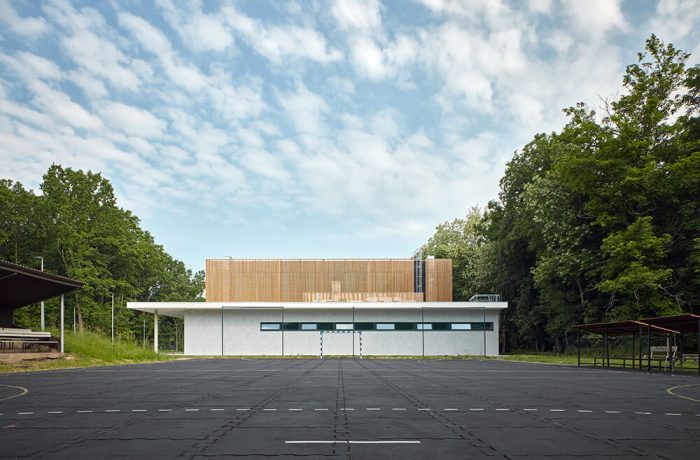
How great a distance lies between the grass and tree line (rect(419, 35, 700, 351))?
90.9 ft

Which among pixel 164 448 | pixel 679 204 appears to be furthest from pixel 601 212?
pixel 164 448

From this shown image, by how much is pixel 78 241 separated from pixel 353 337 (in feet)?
110

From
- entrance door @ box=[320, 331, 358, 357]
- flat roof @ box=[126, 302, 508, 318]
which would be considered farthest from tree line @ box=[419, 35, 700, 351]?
entrance door @ box=[320, 331, 358, 357]

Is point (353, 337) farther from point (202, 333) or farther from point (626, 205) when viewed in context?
point (626, 205)

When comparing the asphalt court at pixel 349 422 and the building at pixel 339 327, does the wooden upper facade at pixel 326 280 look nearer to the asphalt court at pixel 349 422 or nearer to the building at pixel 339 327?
the building at pixel 339 327

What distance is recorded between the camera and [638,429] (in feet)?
31.6

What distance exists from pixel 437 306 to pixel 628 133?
71.4 feet

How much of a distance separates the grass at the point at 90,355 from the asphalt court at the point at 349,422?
1458cm

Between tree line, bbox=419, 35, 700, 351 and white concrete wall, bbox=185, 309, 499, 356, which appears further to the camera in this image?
white concrete wall, bbox=185, 309, 499, 356

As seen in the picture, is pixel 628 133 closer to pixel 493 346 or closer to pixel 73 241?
pixel 493 346

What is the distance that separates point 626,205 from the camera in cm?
4481

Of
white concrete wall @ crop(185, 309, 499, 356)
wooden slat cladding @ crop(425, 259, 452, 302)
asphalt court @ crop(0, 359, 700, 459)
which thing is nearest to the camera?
asphalt court @ crop(0, 359, 700, 459)

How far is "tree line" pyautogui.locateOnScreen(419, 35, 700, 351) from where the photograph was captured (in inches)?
1630

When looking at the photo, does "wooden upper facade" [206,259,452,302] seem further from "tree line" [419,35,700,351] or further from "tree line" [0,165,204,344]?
"tree line" [0,165,204,344]
